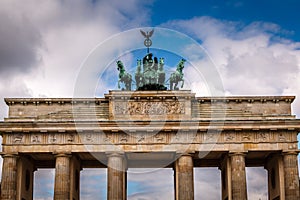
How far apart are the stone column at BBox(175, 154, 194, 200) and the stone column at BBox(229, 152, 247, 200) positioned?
337cm

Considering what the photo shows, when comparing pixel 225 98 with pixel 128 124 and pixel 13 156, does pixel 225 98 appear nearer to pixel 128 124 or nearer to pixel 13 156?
pixel 128 124

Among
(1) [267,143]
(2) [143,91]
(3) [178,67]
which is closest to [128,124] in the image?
(2) [143,91]

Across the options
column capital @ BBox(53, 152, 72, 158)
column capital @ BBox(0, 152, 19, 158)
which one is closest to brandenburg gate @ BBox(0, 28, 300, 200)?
column capital @ BBox(0, 152, 19, 158)

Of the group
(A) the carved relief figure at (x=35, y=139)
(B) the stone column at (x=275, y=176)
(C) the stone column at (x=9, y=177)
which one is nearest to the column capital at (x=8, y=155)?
(C) the stone column at (x=9, y=177)

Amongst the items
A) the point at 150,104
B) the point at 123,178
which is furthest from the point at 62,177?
the point at 150,104

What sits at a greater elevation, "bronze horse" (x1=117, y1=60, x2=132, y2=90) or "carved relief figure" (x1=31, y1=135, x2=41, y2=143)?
"bronze horse" (x1=117, y1=60, x2=132, y2=90)

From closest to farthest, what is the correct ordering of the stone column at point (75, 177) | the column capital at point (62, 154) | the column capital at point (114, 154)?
the column capital at point (62, 154) < the column capital at point (114, 154) < the stone column at point (75, 177)

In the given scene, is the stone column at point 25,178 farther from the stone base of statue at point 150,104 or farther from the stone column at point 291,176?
the stone column at point 291,176

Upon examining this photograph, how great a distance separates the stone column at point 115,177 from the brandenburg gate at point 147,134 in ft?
0.27

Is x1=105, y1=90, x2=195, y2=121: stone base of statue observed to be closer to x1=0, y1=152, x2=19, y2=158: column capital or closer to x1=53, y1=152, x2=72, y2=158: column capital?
x1=53, y1=152, x2=72, y2=158: column capital

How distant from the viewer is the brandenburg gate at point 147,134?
5147cm

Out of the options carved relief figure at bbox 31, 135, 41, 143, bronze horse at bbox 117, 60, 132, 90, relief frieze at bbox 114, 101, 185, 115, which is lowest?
carved relief figure at bbox 31, 135, 41, 143

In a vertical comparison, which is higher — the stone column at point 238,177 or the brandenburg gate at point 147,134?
the brandenburg gate at point 147,134

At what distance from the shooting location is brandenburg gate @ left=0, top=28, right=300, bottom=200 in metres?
51.5
